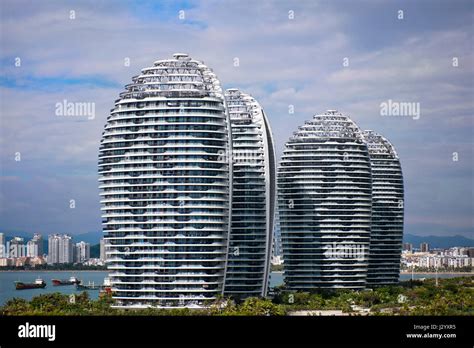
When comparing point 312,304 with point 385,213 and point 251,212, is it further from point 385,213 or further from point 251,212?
point 385,213

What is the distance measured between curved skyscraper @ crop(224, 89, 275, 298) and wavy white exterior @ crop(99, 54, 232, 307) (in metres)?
8.32

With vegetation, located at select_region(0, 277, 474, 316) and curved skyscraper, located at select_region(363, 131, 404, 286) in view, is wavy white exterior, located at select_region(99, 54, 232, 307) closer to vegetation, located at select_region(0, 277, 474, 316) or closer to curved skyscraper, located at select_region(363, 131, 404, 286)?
vegetation, located at select_region(0, 277, 474, 316)

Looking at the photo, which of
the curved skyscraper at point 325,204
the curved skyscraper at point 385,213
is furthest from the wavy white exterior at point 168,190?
the curved skyscraper at point 385,213

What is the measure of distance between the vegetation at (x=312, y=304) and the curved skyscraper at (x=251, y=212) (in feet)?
14.7

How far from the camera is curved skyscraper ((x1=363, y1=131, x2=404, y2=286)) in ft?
575

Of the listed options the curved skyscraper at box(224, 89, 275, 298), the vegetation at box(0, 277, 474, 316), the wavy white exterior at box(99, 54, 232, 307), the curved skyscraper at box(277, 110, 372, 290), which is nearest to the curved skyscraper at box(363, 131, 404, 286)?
the vegetation at box(0, 277, 474, 316)

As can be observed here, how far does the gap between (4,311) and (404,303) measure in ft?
168

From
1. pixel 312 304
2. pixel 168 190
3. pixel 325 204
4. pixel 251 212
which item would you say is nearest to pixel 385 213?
pixel 325 204

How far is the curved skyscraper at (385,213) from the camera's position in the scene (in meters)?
175

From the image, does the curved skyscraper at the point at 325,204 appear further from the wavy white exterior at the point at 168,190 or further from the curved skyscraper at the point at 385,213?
the wavy white exterior at the point at 168,190

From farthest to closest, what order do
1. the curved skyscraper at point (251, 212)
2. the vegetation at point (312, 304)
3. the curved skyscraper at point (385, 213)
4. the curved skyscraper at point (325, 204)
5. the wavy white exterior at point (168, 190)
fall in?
the curved skyscraper at point (385, 213), the curved skyscraper at point (325, 204), the curved skyscraper at point (251, 212), the wavy white exterior at point (168, 190), the vegetation at point (312, 304)

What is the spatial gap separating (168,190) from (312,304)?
85.2 ft

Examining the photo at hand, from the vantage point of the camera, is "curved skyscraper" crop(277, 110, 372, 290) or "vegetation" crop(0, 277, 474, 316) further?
"curved skyscraper" crop(277, 110, 372, 290)

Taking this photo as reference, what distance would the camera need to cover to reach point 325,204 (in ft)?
517
